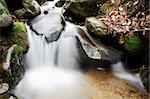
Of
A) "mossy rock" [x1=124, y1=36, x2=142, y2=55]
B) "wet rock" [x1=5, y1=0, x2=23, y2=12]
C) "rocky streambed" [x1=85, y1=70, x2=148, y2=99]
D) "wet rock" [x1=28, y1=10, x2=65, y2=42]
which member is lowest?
"rocky streambed" [x1=85, y1=70, x2=148, y2=99]

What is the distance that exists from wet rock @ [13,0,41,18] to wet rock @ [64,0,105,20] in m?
1.10

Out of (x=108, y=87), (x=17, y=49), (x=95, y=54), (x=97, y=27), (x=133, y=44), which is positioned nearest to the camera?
(x=108, y=87)

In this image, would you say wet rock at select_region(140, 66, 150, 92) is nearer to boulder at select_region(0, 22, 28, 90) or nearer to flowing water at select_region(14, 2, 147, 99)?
flowing water at select_region(14, 2, 147, 99)

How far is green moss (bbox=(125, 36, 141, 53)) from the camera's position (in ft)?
21.7

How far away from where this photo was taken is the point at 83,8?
8.38 m

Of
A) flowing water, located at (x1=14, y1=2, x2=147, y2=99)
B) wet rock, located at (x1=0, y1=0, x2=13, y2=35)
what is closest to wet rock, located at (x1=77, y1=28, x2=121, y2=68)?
flowing water, located at (x1=14, y1=2, x2=147, y2=99)

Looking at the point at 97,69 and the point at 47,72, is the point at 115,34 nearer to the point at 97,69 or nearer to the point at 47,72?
the point at 97,69

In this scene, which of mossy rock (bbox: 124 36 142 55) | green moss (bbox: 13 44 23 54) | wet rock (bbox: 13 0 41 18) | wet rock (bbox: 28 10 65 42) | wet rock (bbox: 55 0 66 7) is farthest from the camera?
wet rock (bbox: 55 0 66 7)

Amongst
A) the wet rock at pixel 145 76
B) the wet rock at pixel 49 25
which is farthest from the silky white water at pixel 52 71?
the wet rock at pixel 145 76

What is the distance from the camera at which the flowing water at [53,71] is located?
5781mm

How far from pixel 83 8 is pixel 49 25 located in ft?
4.15

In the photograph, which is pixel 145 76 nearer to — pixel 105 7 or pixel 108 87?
pixel 108 87

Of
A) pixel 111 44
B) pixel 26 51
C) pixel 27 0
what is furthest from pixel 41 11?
pixel 111 44

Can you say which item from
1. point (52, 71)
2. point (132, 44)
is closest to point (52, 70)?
point (52, 71)
